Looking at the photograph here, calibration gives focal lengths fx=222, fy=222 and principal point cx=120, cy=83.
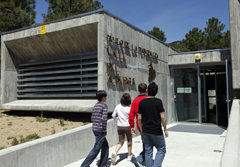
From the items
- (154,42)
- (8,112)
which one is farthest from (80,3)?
(8,112)

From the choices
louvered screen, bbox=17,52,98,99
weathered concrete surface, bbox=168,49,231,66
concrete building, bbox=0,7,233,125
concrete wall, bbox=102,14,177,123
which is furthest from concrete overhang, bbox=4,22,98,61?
weathered concrete surface, bbox=168,49,231,66

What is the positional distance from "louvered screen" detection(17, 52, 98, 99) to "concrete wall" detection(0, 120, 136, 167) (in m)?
2.51

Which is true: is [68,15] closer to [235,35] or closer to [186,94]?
[186,94]

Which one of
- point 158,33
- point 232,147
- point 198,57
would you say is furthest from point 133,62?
point 158,33

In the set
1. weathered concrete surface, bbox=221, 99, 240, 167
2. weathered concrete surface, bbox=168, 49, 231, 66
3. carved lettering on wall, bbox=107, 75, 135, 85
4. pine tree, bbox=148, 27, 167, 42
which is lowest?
weathered concrete surface, bbox=221, 99, 240, 167

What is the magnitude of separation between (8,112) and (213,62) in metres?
10.1

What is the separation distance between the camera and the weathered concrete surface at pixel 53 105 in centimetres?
772

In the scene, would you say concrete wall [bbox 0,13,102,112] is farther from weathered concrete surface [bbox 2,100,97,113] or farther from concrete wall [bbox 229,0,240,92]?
concrete wall [bbox 229,0,240,92]

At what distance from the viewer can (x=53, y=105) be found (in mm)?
8398

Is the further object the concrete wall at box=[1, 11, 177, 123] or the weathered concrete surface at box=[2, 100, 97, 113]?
the weathered concrete surface at box=[2, 100, 97, 113]

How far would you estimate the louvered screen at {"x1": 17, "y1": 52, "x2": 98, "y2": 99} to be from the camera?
27.5 ft

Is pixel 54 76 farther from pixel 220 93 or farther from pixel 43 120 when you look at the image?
pixel 220 93

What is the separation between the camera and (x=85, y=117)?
27.4ft

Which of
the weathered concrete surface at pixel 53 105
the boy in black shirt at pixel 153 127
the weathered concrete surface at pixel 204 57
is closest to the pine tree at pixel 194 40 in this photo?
the weathered concrete surface at pixel 204 57
